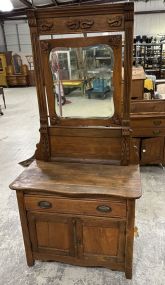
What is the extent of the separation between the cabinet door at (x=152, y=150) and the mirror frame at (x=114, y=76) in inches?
53.7

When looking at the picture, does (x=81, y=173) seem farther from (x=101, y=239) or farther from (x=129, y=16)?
(x=129, y=16)

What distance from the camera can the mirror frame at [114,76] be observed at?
1.40m

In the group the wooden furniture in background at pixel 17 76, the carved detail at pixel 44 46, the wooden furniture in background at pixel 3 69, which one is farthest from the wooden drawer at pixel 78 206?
the wooden furniture in background at pixel 3 69

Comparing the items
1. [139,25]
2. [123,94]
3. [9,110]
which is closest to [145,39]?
[139,25]

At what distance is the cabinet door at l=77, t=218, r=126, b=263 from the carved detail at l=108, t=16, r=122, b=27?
3.78 ft

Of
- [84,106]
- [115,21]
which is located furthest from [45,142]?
[115,21]

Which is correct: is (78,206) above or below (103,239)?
above

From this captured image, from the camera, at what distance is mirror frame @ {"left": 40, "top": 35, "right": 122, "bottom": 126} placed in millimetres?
1397

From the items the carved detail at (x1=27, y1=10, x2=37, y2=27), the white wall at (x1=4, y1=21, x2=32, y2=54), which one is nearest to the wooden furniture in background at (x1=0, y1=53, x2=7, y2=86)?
the white wall at (x1=4, y1=21, x2=32, y2=54)

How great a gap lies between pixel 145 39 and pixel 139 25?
115 centimetres

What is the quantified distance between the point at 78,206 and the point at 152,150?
169cm

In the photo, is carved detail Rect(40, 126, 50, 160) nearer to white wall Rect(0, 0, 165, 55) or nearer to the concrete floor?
the concrete floor

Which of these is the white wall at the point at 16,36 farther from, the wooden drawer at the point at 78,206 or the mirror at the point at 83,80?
the wooden drawer at the point at 78,206

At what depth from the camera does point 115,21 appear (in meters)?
1.33
